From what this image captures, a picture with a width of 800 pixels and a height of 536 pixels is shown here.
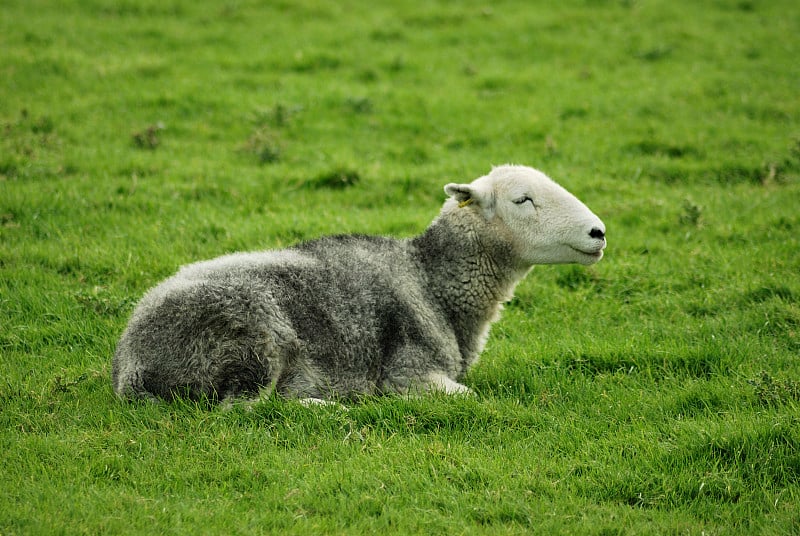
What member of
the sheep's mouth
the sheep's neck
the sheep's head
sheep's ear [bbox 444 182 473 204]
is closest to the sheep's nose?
the sheep's head

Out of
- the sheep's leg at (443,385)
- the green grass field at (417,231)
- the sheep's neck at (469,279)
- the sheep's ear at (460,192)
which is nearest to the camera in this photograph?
the green grass field at (417,231)

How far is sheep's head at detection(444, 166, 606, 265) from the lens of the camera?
7.46 m

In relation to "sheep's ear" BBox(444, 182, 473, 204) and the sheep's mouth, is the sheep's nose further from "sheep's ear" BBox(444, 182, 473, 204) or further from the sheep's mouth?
"sheep's ear" BBox(444, 182, 473, 204)

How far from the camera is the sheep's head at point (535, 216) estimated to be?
7465 millimetres

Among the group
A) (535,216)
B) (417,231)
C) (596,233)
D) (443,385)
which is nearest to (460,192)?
(535,216)

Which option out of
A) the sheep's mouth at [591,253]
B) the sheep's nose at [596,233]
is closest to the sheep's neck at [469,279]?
the sheep's mouth at [591,253]

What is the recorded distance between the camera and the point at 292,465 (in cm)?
605

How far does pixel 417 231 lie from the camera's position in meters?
10.7

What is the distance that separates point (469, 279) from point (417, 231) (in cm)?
292

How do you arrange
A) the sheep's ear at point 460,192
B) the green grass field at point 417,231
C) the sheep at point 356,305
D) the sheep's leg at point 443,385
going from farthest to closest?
the sheep's ear at point 460,192
the sheep's leg at point 443,385
the sheep at point 356,305
the green grass field at point 417,231

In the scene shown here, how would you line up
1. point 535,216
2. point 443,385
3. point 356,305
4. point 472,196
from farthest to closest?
point 472,196
point 535,216
point 356,305
point 443,385

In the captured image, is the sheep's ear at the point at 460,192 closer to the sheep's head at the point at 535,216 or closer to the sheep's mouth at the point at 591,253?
the sheep's head at the point at 535,216

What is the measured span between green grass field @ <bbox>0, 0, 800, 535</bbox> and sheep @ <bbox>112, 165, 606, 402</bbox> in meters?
0.29

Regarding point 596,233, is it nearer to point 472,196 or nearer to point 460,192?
point 472,196
